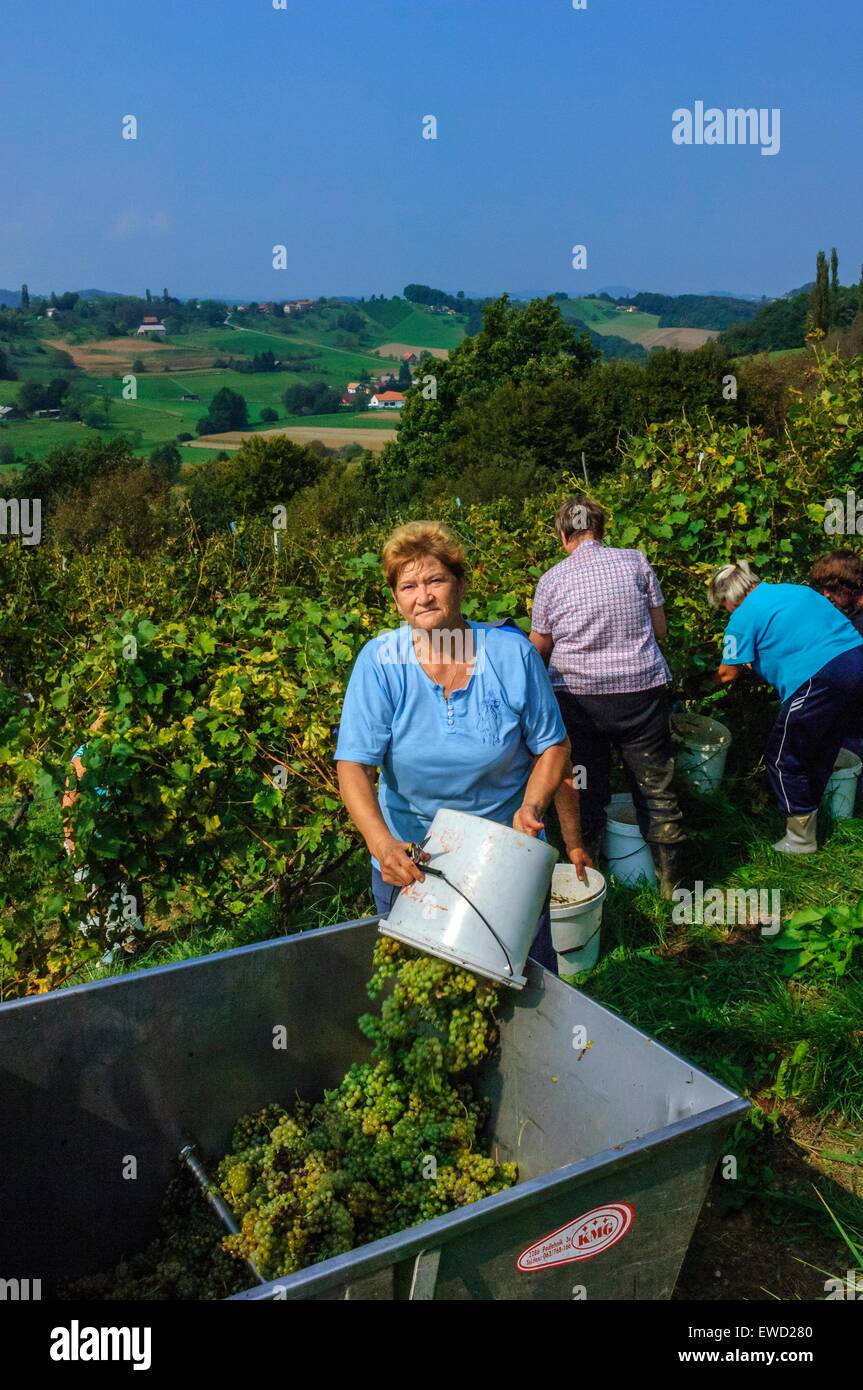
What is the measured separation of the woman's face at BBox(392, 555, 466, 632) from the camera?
105 inches

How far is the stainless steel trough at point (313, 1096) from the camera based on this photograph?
6.10ft

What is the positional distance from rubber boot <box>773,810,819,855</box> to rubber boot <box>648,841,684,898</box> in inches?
25.9

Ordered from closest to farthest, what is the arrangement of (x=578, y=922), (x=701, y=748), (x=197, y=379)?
1. (x=578, y=922)
2. (x=701, y=748)
3. (x=197, y=379)

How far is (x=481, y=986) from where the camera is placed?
2.48 m

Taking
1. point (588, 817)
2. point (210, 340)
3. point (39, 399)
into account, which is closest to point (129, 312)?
point (210, 340)

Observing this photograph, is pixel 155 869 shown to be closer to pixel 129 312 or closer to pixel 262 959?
pixel 262 959

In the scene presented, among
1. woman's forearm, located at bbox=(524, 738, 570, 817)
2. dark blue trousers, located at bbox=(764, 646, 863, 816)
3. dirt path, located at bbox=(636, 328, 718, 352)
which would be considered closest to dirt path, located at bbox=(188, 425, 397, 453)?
dirt path, located at bbox=(636, 328, 718, 352)

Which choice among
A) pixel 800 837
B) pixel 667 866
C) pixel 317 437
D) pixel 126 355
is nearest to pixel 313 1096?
pixel 667 866

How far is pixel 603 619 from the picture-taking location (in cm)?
427

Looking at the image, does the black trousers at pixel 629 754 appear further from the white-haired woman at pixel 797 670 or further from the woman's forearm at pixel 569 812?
the woman's forearm at pixel 569 812

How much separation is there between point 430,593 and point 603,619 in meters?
1.75

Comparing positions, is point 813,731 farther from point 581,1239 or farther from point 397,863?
point 581,1239

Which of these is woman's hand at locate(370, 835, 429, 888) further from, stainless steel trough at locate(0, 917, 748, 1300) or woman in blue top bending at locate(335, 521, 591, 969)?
stainless steel trough at locate(0, 917, 748, 1300)

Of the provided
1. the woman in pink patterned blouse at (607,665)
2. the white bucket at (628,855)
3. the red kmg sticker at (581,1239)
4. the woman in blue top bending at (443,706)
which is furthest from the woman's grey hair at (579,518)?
the red kmg sticker at (581,1239)
